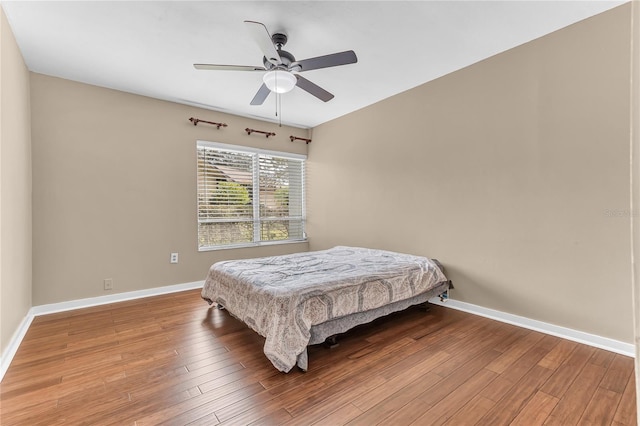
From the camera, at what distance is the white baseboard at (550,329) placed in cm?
239

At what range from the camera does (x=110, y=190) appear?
3723 mm

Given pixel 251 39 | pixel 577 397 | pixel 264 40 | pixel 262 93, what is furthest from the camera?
pixel 262 93

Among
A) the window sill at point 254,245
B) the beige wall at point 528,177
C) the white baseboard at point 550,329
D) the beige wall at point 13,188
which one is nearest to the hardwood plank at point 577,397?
the white baseboard at point 550,329

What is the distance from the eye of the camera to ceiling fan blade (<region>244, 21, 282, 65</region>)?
2.01 m

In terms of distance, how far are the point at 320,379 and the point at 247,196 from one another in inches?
131

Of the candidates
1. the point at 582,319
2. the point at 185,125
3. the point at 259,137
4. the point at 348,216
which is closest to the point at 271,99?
the point at 259,137

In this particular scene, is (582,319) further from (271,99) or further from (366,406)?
(271,99)

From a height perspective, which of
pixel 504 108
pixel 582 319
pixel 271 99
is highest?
pixel 271 99

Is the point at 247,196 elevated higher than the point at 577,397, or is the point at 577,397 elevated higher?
the point at 247,196

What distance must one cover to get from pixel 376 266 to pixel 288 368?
140 centimetres

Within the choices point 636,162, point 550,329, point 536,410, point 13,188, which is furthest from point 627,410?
point 13,188

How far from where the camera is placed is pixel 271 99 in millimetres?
4086

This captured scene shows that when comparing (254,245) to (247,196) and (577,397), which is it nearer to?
(247,196)

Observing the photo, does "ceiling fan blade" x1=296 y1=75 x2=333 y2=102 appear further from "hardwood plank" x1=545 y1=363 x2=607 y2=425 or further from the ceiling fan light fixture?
"hardwood plank" x1=545 y1=363 x2=607 y2=425
